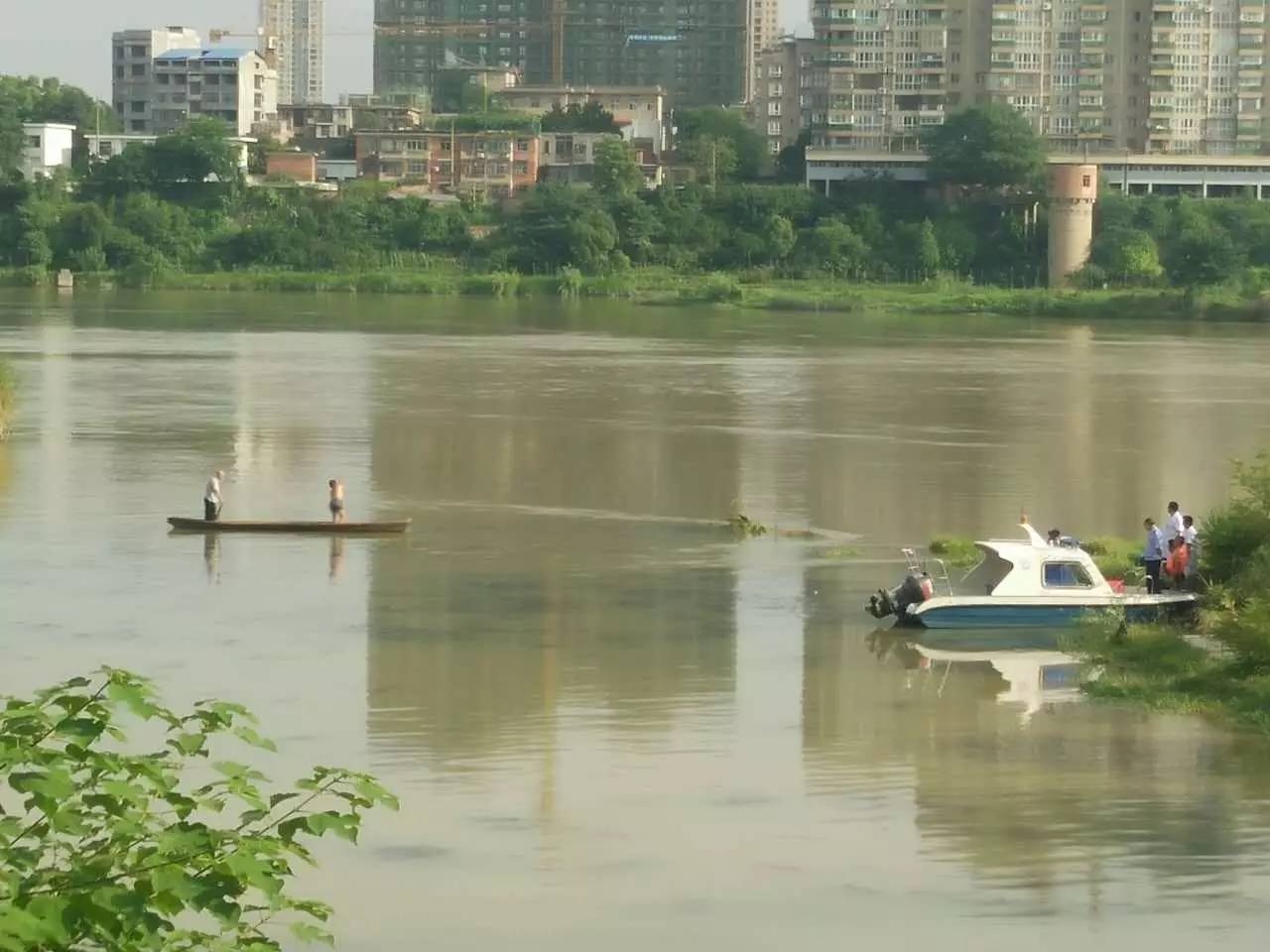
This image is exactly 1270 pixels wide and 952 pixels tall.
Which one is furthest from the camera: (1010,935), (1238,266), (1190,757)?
(1238,266)

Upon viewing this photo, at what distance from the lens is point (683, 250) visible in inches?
3457

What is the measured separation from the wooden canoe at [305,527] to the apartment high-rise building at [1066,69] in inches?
3166

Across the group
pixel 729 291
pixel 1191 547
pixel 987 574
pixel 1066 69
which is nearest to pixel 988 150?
pixel 1066 69

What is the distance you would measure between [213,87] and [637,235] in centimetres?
4133

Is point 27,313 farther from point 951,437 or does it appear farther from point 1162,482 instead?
point 1162,482

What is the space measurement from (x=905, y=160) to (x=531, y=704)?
82252mm

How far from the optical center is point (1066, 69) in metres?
101

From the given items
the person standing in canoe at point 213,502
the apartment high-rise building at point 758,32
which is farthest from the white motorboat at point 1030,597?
Result: the apartment high-rise building at point 758,32

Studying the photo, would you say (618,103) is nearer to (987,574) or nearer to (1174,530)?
(1174,530)

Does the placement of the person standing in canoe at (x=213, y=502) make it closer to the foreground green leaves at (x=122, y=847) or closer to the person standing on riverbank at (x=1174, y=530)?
the person standing on riverbank at (x=1174, y=530)

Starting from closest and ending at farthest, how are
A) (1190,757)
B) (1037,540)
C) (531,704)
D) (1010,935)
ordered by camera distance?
1. (1010,935)
2. (1190,757)
3. (531,704)
4. (1037,540)

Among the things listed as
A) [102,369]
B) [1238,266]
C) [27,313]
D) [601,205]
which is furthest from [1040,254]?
[102,369]

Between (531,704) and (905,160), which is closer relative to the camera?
(531,704)

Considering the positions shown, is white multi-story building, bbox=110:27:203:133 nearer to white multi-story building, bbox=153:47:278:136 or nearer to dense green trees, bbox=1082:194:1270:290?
white multi-story building, bbox=153:47:278:136
